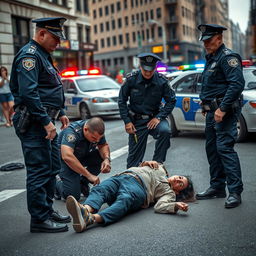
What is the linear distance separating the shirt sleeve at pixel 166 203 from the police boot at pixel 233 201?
0.56 metres

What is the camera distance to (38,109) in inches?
146

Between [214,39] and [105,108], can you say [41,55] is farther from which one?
[105,108]

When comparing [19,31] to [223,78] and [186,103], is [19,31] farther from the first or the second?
[223,78]

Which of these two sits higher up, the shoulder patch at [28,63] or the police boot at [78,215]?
the shoulder patch at [28,63]

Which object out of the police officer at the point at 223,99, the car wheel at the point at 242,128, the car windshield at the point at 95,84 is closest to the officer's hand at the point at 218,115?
the police officer at the point at 223,99

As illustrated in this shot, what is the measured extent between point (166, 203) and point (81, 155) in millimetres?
1212

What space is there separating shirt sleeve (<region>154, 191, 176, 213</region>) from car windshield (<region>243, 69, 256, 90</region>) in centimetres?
467

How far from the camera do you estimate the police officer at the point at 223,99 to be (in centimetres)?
453

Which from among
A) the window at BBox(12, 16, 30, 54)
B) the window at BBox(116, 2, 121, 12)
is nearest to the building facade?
the window at BBox(12, 16, 30, 54)

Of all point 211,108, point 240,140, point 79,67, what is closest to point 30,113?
point 211,108

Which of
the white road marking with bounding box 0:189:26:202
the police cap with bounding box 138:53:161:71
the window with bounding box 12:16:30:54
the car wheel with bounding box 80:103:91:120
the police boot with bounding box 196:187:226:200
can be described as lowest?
the white road marking with bounding box 0:189:26:202

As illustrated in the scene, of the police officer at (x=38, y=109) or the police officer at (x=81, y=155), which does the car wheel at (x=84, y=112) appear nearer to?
the police officer at (x=81, y=155)

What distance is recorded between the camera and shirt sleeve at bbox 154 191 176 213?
14.1 ft

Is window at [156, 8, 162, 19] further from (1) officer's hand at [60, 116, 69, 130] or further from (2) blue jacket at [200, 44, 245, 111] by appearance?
(1) officer's hand at [60, 116, 69, 130]
